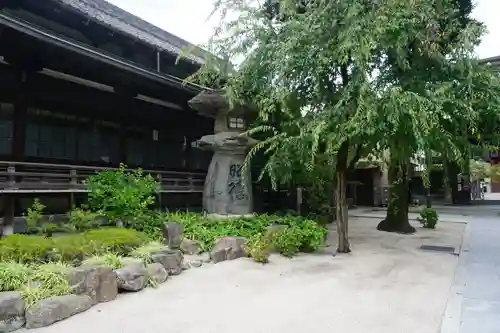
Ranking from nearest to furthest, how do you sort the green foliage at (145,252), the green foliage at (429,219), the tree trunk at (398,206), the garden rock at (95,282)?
1. the garden rock at (95,282)
2. the green foliage at (145,252)
3. the tree trunk at (398,206)
4. the green foliage at (429,219)

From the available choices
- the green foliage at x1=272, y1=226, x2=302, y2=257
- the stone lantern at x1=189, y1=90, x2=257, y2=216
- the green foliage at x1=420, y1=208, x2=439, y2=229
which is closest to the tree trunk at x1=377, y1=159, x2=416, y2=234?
the green foliage at x1=420, y1=208, x2=439, y2=229

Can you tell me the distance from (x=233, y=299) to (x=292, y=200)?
1082 centimetres

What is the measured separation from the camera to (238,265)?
8195 mm

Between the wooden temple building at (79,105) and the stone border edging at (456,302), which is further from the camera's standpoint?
the wooden temple building at (79,105)

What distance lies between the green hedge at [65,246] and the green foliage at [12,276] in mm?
446

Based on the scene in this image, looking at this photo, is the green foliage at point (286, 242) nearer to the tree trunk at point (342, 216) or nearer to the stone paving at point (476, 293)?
the tree trunk at point (342, 216)

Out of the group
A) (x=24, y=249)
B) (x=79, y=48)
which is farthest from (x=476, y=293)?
(x=79, y=48)

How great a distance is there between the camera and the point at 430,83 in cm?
907

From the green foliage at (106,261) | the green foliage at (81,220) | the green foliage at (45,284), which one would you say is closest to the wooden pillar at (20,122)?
the green foliage at (81,220)

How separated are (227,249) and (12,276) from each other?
428cm

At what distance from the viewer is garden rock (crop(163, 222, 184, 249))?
8.36 m

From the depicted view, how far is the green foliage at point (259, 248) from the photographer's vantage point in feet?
27.8

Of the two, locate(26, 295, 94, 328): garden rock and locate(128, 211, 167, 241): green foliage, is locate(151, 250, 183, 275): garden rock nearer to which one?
locate(128, 211, 167, 241): green foliage

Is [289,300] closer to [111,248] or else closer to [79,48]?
[111,248]
